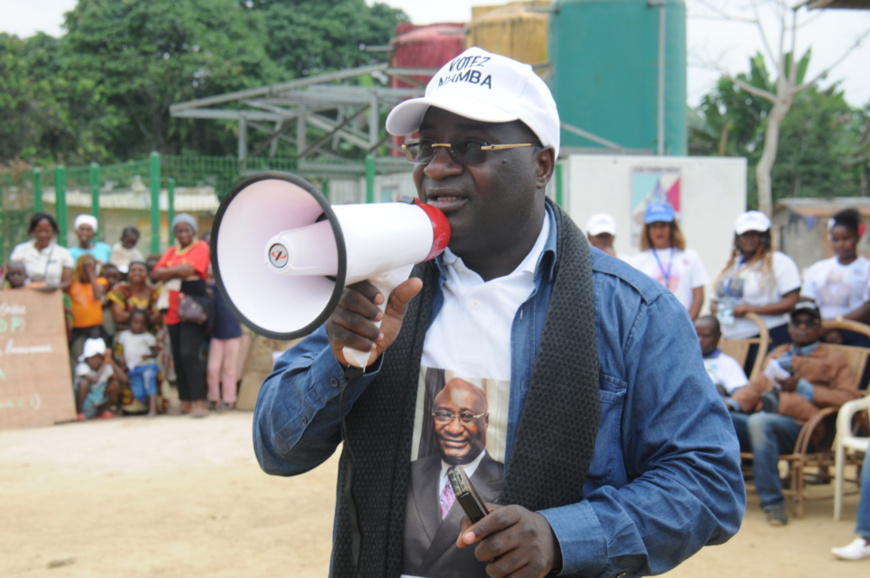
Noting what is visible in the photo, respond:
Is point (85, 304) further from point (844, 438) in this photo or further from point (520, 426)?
point (520, 426)

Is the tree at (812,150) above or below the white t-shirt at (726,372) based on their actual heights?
above

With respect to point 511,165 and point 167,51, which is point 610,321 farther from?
point 167,51

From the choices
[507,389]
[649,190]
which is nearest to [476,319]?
A: [507,389]

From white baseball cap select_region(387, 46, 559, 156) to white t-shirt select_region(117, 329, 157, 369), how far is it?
7.99 m

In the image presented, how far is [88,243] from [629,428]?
377 inches

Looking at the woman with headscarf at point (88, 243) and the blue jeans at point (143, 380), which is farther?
Answer: the woman with headscarf at point (88, 243)

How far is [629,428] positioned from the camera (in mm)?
1905

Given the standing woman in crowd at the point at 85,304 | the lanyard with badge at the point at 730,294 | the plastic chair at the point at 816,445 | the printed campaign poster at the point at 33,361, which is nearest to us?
the plastic chair at the point at 816,445

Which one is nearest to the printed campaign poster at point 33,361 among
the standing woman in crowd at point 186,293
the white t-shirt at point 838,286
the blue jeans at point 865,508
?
the standing woman in crowd at point 186,293

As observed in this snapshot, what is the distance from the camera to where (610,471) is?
1.90 metres

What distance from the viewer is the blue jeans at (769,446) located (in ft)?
19.4

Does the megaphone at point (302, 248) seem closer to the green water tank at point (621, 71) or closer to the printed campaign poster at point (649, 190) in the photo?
the printed campaign poster at point (649, 190)

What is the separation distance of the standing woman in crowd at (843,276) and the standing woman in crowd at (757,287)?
0.58 feet

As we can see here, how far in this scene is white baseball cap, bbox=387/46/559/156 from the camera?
6.22ft
